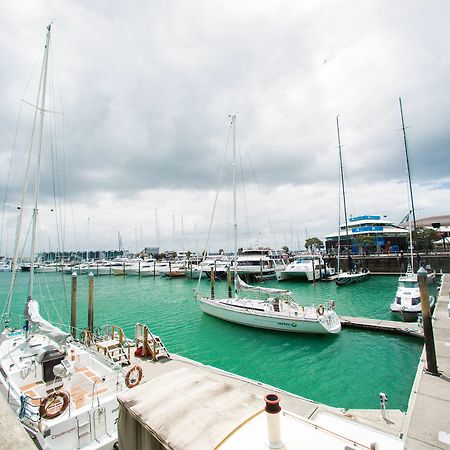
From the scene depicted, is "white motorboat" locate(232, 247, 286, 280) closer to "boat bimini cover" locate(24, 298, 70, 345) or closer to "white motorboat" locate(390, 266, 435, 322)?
"white motorboat" locate(390, 266, 435, 322)

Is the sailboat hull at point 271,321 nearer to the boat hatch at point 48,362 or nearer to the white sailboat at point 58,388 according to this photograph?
the white sailboat at point 58,388

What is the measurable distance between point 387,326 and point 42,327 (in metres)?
20.8

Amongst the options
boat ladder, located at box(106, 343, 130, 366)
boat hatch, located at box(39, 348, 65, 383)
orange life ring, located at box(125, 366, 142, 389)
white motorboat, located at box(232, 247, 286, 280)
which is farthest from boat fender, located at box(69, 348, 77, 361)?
white motorboat, located at box(232, 247, 286, 280)

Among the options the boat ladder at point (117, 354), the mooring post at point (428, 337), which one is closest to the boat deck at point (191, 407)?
the boat ladder at point (117, 354)

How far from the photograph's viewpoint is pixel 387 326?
18.3 m

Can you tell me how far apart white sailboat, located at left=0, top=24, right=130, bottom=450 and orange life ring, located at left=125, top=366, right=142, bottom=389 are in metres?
0.23

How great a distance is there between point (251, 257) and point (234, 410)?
5219cm

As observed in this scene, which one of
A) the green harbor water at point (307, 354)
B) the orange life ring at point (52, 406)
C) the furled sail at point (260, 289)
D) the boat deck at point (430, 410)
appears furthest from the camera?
the furled sail at point (260, 289)

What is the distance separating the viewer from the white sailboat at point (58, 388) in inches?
278

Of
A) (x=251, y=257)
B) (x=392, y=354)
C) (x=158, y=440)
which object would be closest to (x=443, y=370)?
(x=392, y=354)

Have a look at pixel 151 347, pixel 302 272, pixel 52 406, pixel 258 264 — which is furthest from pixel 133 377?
pixel 258 264

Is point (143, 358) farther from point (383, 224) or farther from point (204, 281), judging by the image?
point (383, 224)

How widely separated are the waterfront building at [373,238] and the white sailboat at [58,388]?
7127 centimetres

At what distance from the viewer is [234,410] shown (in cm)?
401
